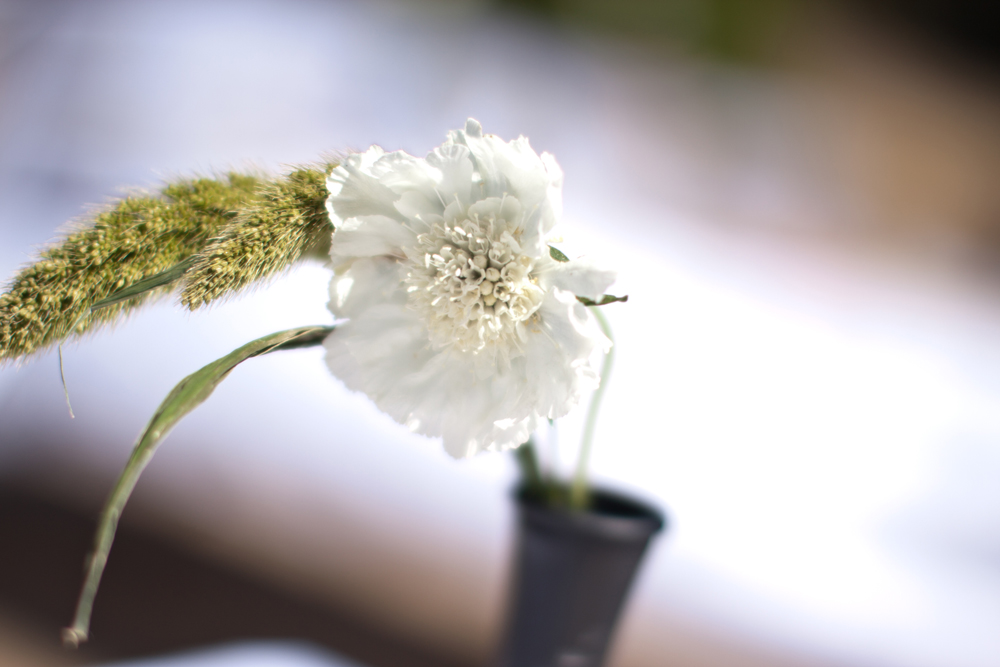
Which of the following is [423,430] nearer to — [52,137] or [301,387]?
[301,387]

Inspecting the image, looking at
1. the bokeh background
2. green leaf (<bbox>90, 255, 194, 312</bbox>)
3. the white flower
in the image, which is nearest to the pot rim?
the white flower

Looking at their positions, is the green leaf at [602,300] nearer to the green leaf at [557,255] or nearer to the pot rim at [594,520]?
the green leaf at [557,255]

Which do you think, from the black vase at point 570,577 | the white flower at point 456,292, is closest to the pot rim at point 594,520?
the black vase at point 570,577

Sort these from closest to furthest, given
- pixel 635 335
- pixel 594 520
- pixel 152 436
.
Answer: pixel 152 436 < pixel 594 520 < pixel 635 335

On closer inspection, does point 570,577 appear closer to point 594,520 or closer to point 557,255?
point 594,520

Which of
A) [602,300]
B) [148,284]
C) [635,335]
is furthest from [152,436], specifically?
[635,335]

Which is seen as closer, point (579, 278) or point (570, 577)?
Result: point (579, 278)

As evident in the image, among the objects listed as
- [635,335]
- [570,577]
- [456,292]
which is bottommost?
[570,577]
